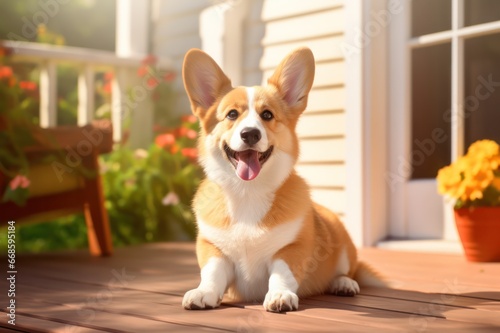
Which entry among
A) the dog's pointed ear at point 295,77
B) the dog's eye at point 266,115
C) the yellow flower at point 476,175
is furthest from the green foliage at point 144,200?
the dog's eye at point 266,115

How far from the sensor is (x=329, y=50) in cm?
356

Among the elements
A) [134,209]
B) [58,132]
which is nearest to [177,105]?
[134,209]

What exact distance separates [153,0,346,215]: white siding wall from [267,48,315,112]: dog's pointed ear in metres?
1.52

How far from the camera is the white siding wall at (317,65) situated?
3512mm

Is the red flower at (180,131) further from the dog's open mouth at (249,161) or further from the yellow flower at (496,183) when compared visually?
the dog's open mouth at (249,161)

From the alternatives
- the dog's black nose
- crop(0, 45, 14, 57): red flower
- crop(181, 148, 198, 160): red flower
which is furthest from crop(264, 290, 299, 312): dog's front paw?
crop(0, 45, 14, 57): red flower

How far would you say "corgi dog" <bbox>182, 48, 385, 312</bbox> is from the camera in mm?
1804

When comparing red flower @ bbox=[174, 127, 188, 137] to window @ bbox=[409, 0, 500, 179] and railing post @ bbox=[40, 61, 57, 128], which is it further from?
window @ bbox=[409, 0, 500, 179]

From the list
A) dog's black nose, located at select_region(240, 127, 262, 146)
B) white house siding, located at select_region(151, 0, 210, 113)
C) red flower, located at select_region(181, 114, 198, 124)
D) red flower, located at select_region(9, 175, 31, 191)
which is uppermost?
white house siding, located at select_region(151, 0, 210, 113)

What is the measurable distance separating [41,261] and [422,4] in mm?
2485

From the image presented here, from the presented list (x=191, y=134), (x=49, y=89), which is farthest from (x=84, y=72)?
(x=191, y=134)

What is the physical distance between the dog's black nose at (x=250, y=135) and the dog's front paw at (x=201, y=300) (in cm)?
46

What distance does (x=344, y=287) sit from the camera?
205 centimetres

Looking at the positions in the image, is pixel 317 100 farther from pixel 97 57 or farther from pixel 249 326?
pixel 249 326
